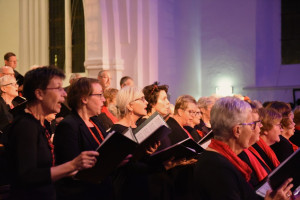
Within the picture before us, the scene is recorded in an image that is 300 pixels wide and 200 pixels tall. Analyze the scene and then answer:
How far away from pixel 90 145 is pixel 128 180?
0.97 meters

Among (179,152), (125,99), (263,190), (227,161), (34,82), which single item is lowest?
(263,190)

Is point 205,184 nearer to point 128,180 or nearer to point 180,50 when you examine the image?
point 128,180

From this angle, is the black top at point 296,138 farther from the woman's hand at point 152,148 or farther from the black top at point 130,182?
the woman's hand at point 152,148

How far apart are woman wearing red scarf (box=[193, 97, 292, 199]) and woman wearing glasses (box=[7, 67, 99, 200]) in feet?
2.01

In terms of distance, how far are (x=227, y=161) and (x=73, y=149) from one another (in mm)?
1046

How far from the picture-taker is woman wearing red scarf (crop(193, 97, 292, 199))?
222cm

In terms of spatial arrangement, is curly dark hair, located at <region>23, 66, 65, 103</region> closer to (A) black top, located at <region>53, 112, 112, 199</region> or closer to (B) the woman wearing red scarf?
(A) black top, located at <region>53, 112, 112, 199</region>

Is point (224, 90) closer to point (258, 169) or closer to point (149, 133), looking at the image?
point (149, 133)

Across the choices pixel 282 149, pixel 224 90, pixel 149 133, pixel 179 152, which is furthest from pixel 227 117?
pixel 224 90

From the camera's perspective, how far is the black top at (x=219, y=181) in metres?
2.21

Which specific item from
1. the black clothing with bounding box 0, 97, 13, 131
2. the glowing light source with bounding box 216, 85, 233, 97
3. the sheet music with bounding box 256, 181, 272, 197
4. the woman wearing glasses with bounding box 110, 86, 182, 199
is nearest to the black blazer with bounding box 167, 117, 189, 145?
the woman wearing glasses with bounding box 110, 86, 182, 199

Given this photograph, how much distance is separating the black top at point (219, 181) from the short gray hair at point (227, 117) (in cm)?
22

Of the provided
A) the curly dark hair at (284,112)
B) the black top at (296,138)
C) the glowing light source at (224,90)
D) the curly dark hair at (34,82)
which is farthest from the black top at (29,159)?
the glowing light source at (224,90)

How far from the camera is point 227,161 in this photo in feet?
7.55
